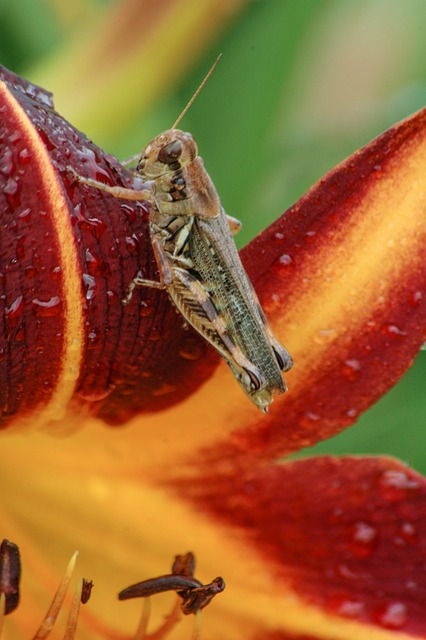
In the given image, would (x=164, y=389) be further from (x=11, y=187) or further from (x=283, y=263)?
(x=11, y=187)

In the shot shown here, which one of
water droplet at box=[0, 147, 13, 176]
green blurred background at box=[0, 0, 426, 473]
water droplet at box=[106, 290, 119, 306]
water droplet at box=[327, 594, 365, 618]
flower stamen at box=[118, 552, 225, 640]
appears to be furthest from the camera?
green blurred background at box=[0, 0, 426, 473]

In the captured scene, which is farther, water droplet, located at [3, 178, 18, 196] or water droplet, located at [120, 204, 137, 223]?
water droplet, located at [120, 204, 137, 223]

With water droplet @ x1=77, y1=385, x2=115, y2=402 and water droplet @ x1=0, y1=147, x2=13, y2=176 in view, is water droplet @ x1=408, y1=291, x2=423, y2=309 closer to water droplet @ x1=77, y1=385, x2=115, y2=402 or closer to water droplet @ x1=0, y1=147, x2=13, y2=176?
water droplet @ x1=77, y1=385, x2=115, y2=402

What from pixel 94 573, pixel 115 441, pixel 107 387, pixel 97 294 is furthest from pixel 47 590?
pixel 97 294

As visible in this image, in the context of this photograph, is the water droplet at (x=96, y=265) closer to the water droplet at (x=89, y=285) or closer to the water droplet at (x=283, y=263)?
the water droplet at (x=89, y=285)

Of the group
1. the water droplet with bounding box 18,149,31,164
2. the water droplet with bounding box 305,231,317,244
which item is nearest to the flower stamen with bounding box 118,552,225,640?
the water droplet with bounding box 305,231,317,244

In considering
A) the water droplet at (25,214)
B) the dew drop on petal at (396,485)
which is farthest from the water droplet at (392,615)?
the water droplet at (25,214)

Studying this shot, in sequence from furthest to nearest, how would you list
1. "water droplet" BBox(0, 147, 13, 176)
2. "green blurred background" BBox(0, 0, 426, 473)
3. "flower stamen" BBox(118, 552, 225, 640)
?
"green blurred background" BBox(0, 0, 426, 473)
"flower stamen" BBox(118, 552, 225, 640)
"water droplet" BBox(0, 147, 13, 176)
